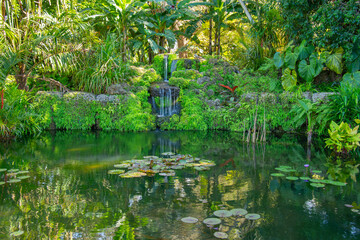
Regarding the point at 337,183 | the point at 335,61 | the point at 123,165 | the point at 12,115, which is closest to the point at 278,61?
the point at 335,61

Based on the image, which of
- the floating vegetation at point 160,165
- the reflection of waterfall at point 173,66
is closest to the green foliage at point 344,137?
the floating vegetation at point 160,165

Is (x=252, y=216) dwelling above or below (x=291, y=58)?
below

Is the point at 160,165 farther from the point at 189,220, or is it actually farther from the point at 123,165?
the point at 189,220

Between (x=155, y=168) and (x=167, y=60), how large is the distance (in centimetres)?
1034

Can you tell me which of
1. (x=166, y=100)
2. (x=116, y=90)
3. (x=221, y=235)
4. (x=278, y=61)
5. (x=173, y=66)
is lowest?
(x=221, y=235)

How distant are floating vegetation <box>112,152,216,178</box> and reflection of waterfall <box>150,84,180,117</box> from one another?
6.18 m

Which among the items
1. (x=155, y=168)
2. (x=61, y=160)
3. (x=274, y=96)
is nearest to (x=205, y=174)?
(x=155, y=168)

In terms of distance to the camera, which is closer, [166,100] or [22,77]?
[22,77]

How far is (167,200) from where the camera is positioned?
3.77 metres

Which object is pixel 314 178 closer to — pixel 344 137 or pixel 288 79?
pixel 344 137

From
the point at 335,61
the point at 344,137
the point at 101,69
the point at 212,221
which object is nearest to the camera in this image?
the point at 212,221

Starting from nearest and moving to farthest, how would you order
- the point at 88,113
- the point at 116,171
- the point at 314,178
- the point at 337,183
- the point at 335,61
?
the point at 337,183 < the point at 314,178 < the point at 116,171 < the point at 335,61 < the point at 88,113

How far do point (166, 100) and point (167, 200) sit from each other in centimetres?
879

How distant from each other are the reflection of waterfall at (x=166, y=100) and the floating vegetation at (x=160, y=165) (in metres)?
6.18
